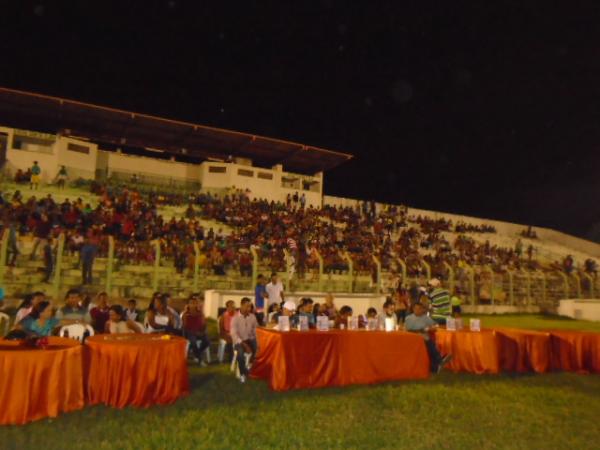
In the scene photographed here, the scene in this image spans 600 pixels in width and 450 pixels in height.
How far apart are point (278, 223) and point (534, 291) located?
13090 millimetres

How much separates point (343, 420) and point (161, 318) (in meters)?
4.84

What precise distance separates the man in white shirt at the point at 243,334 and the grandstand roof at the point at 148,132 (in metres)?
22.7

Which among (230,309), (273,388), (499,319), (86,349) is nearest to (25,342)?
(86,349)

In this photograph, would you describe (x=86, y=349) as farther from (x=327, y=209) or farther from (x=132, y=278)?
(x=327, y=209)

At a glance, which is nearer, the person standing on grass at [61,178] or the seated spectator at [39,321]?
the seated spectator at [39,321]

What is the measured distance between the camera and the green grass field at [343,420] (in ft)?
18.5

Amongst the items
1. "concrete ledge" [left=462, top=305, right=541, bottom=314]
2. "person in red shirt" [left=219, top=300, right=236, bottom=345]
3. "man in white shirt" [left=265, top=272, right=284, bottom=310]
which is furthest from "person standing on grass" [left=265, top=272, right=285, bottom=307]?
"concrete ledge" [left=462, top=305, right=541, bottom=314]

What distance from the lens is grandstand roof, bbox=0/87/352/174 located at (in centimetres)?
2797

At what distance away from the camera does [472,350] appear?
32.8ft

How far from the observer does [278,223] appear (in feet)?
85.1

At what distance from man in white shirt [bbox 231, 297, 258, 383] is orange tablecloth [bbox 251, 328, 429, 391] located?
0.91 feet

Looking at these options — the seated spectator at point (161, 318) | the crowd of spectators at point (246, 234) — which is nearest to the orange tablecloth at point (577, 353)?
the seated spectator at point (161, 318)

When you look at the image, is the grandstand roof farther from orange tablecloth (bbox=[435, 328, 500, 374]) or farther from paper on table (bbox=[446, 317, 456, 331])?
orange tablecloth (bbox=[435, 328, 500, 374])

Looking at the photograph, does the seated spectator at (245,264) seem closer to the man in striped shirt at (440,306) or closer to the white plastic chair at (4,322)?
the man in striped shirt at (440,306)
